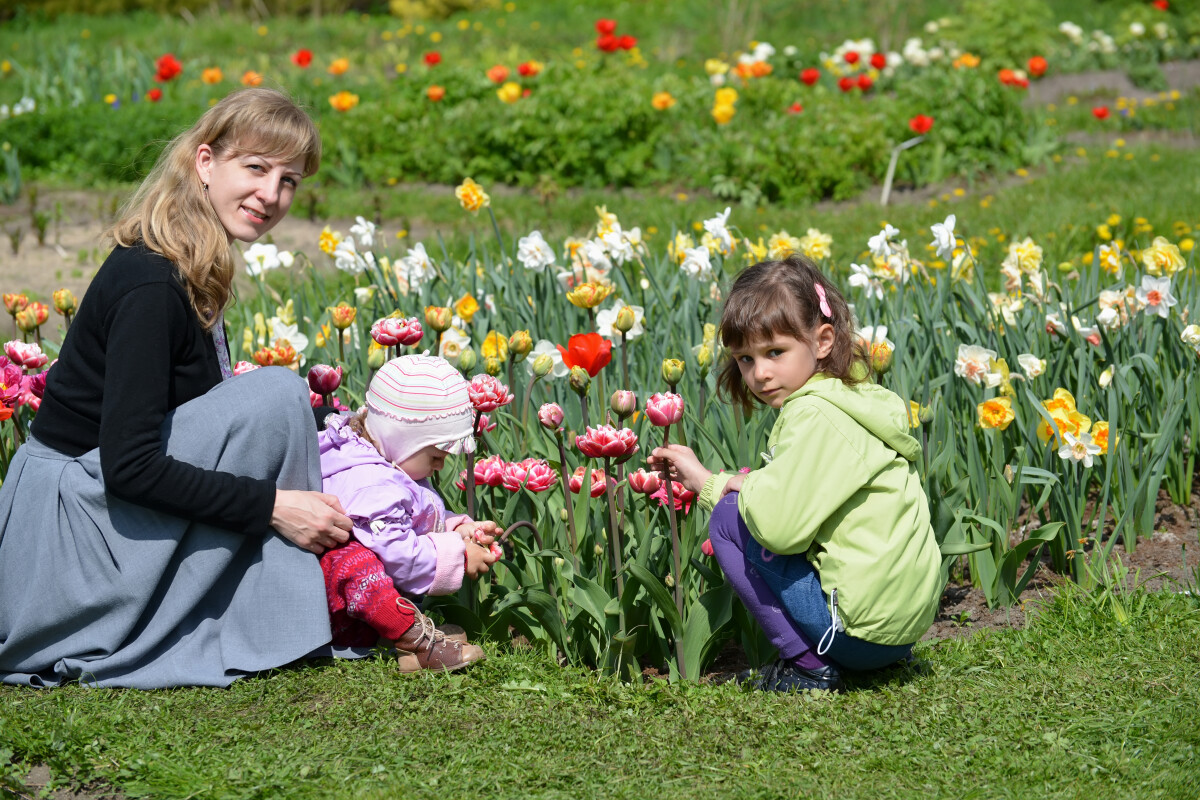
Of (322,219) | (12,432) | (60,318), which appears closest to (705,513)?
(12,432)

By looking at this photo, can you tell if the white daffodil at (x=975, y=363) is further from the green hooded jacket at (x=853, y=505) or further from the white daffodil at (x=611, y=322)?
the white daffodil at (x=611, y=322)

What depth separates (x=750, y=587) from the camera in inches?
88.4

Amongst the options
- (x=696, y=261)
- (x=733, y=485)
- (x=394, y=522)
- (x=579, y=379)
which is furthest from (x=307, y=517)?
(x=696, y=261)

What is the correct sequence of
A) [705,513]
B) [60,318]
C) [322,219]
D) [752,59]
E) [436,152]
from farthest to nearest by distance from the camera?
[752,59] < [436,152] < [322,219] < [60,318] < [705,513]

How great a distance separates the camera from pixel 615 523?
235cm

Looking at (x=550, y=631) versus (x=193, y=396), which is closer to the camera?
(x=193, y=396)

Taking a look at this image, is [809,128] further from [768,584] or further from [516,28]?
[516,28]

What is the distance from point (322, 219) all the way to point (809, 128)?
2796mm

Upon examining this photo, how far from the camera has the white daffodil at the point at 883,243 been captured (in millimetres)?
3295

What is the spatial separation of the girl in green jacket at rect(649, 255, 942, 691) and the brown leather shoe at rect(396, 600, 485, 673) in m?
0.58

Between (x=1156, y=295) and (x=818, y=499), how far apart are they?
1.54 m

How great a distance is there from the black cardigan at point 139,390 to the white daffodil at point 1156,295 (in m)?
2.32

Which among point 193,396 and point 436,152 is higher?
point 436,152

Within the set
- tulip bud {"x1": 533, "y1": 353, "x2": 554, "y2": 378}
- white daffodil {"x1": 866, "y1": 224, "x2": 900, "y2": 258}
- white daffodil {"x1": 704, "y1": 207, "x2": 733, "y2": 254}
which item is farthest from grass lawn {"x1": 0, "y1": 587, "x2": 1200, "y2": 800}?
white daffodil {"x1": 704, "y1": 207, "x2": 733, "y2": 254}
